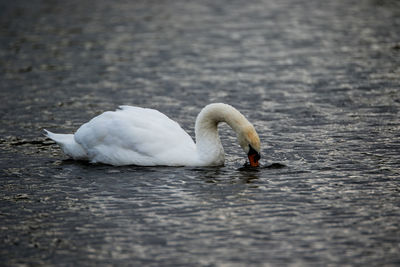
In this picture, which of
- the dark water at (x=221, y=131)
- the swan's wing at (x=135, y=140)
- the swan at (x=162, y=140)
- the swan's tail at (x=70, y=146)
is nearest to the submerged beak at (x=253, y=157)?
the swan at (x=162, y=140)

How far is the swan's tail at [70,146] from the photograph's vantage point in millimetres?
13000

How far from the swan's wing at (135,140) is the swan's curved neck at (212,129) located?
0.23 metres

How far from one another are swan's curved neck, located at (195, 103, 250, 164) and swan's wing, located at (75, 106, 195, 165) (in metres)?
0.23

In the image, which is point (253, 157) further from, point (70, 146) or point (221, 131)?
point (70, 146)

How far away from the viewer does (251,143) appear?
12.2 metres

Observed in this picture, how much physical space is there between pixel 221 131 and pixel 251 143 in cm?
277

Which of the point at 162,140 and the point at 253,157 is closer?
the point at 253,157

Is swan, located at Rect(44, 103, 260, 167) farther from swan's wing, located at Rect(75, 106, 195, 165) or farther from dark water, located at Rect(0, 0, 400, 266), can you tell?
dark water, located at Rect(0, 0, 400, 266)

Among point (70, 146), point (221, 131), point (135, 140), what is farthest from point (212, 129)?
point (70, 146)

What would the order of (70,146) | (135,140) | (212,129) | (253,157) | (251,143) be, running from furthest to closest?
(70,146) < (212,129) < (135,140) < (253,157) < (251,143)

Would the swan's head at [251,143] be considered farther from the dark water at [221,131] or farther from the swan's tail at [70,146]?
the swan's tail at [70,146]

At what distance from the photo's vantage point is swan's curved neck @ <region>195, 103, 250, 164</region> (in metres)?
12.4

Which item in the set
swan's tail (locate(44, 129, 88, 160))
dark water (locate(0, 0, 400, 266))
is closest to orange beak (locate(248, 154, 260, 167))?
dark water (locate(0, 0, 400, 266))

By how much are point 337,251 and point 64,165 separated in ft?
18.6
